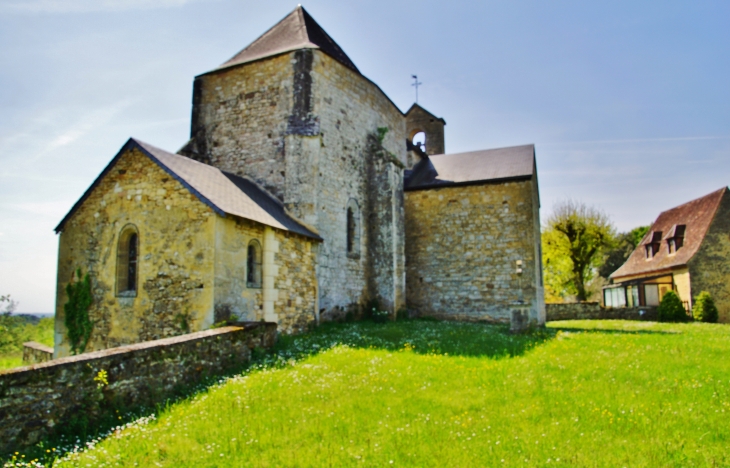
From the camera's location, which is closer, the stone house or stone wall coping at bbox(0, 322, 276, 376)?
stone wall coping at bbox(0, 322, 276, 376)

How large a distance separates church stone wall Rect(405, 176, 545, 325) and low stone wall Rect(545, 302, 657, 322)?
9.35 m

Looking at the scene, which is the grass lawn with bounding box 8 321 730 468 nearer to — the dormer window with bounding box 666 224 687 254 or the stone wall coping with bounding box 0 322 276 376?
the stone wall coping with bounding box 0 322 276 376

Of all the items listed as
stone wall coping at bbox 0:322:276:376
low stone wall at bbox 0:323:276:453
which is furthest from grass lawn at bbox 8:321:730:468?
stone wall coping at bbox 0:322:276:376

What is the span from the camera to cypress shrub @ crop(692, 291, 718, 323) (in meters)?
23.7

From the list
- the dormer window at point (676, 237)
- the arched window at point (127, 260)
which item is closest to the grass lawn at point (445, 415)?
the arched window at point (127, 260)

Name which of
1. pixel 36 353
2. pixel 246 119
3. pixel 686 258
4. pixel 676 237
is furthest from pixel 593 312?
pixel 36 353

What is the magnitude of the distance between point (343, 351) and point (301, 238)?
4461mm

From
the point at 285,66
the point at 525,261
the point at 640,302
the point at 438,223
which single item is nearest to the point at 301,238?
the point at 285,66

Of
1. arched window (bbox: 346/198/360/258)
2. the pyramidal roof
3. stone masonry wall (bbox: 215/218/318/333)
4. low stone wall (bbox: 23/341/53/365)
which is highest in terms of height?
the pyramidal roof

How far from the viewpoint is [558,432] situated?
5.47 m

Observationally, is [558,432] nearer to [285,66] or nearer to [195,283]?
[195,283]

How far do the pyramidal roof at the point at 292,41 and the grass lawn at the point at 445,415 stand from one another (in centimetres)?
1049

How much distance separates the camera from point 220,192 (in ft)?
39.3

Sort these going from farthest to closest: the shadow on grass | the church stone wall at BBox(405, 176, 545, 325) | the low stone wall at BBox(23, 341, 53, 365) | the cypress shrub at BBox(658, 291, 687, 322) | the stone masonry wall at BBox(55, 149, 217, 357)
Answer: the cypress shrub at BBox(658, 291, 687, 322) → the church stone wall at BBox(405, 176, 545, 325) → the low stone wall at BBox(23, 341, 53, 365) → the stone masonry wall at BBox(55, 149, 217, 357) → the shadow on grass
